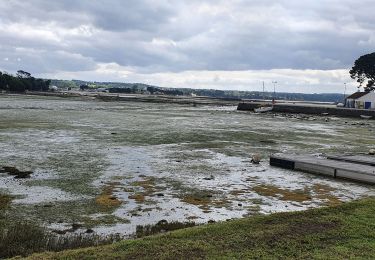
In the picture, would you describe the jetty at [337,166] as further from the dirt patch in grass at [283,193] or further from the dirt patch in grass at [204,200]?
the dirt patch in grass at [204,200]

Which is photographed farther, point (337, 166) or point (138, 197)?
point (337, 166)

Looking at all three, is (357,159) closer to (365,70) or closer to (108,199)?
(108,199)

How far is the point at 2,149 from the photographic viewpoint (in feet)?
79.0

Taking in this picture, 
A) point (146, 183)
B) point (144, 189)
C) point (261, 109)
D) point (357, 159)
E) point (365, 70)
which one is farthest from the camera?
point (365, 70)

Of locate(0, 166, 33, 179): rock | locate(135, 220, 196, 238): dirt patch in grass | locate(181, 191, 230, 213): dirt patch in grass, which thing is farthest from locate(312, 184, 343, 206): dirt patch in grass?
locate(0, 166, 33, 179): rock

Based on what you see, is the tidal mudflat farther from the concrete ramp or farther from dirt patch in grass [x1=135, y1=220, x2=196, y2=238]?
the concrete ramp

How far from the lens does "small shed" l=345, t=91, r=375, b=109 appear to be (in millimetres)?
85125

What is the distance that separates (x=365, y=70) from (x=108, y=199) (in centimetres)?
10129

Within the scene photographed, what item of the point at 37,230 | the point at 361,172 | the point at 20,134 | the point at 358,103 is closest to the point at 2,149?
the point at 20,134

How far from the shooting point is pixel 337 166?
20.1 m

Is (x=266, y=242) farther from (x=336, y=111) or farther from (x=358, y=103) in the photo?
(x=358, y=103)

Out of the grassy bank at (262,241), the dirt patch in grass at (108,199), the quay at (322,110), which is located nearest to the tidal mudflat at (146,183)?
the dirt patch in grass at (108,199)

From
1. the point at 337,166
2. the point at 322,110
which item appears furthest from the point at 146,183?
the point at 322,110

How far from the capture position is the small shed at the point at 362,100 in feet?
279
